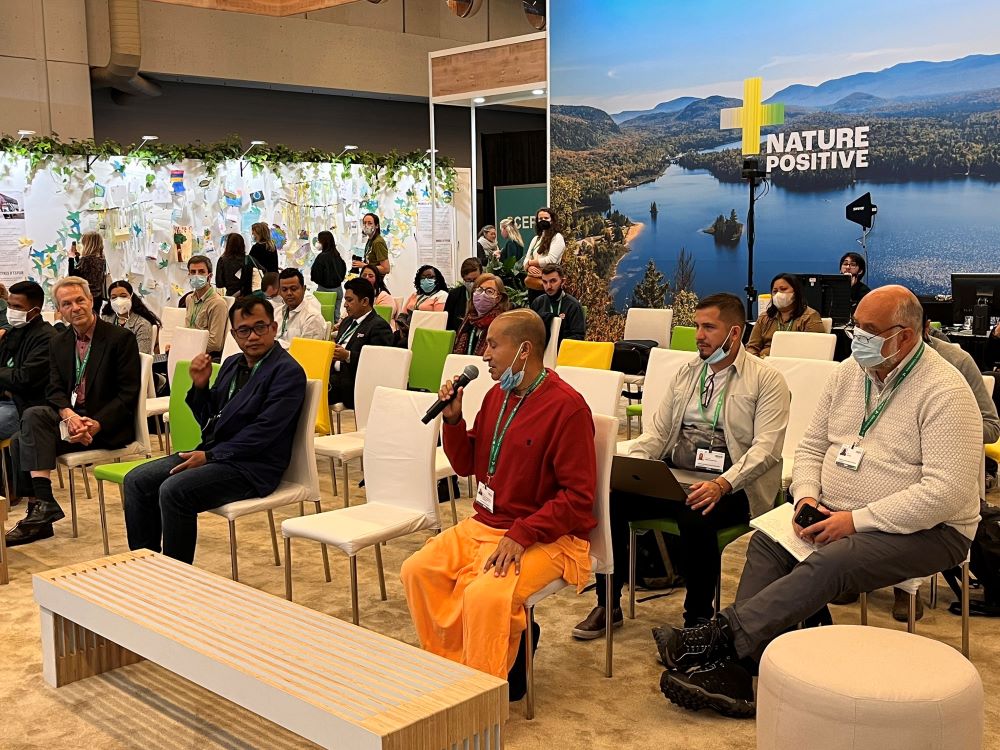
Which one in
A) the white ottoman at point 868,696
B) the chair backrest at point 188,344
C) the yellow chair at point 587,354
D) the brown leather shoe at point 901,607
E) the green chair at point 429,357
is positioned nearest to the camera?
the white ottoman at point 868,696

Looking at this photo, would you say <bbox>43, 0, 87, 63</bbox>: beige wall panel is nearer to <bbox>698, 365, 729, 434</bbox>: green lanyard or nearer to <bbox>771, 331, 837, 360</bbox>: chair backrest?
<bbox>771, 331, 837, 360</bbox>: chair backrest

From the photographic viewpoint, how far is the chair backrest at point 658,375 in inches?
181

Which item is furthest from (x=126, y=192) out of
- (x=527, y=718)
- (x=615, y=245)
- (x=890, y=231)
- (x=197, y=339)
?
(x=527, y=718)

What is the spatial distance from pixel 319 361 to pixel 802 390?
250cm

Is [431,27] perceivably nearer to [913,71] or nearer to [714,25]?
[714,25]

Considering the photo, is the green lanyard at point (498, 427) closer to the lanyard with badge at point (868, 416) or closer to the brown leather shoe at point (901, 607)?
the lanyard with badge at point (868, 416)

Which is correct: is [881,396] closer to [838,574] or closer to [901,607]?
[838,574]

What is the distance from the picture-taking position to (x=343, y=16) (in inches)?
593

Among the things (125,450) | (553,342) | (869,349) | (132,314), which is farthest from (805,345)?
(132,314)

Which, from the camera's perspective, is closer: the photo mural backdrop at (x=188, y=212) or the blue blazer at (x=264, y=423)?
the blue blazer at (x=264, y=423)

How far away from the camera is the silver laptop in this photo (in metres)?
3.53

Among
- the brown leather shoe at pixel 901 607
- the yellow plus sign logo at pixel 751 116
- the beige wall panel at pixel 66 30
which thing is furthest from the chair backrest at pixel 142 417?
the beige wall panel at pixel 66 30

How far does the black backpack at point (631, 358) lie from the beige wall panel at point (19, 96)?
833 centimetres

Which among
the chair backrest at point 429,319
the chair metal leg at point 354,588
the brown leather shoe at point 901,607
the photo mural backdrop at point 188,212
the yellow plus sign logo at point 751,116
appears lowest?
the brown leather shoe at point 901,607
